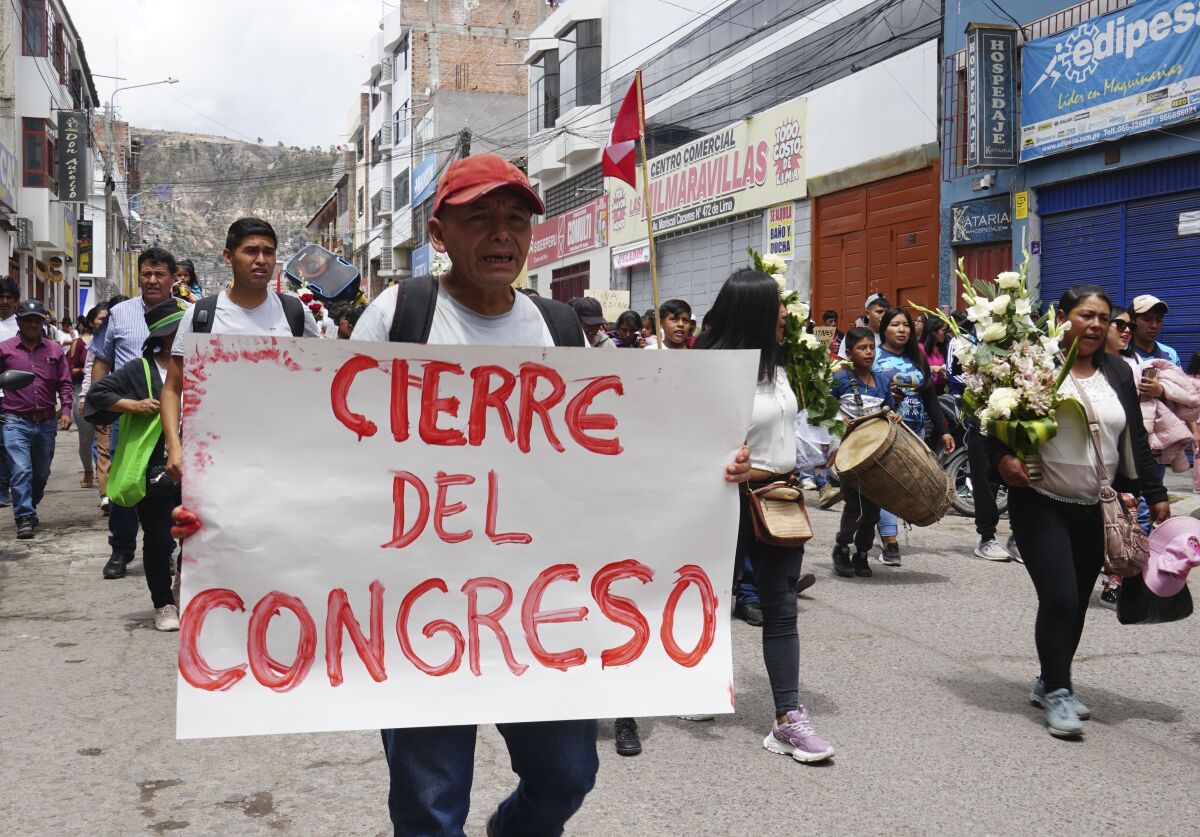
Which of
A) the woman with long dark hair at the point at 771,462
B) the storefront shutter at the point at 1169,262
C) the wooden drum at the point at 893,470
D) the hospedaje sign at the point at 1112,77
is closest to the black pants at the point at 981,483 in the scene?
the wooden drum at the point at 893,470

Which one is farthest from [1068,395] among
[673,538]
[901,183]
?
[901,183]

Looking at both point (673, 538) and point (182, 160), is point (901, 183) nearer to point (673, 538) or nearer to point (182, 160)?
point (673, 538)

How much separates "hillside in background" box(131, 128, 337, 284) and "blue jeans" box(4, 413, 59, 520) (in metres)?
144

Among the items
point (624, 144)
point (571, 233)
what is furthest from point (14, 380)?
point (571, 233)

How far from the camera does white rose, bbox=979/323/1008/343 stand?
500 cm

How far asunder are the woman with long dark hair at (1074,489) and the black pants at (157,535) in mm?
3909

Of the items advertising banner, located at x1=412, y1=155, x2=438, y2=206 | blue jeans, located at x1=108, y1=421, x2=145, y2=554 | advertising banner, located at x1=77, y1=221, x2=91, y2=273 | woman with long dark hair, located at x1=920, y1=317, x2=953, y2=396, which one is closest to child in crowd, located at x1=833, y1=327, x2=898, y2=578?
woman with long dark hair, located at x1=920, y1=317, x2=953, y2=396

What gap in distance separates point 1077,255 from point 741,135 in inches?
377

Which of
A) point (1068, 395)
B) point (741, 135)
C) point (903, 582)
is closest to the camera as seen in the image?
point (1068, 395)

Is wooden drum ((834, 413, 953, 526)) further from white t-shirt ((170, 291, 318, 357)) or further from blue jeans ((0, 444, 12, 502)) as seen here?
blue jeans ((0, 444, 12, 502))

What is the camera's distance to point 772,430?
14.4 ft

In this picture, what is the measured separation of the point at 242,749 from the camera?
4.37m

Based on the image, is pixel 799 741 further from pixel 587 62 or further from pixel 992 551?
pixel 587 62

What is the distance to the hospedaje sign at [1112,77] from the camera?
1221cm
